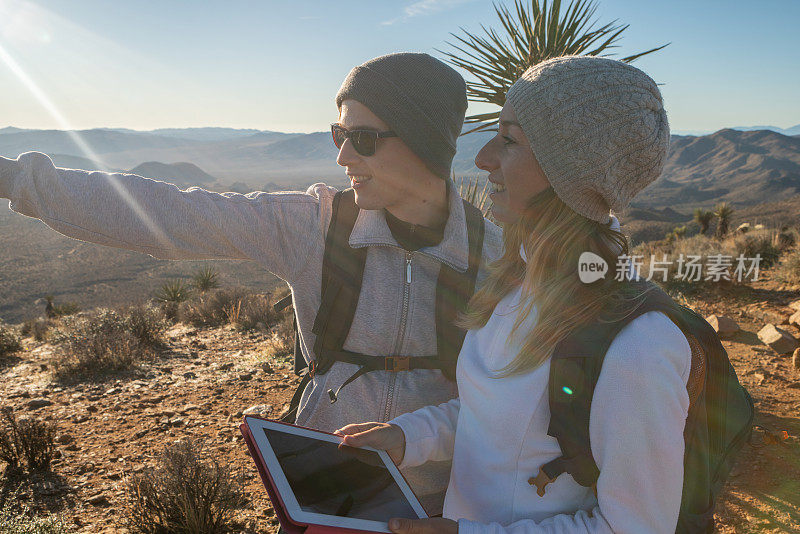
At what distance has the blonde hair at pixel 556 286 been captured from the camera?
3.44ft

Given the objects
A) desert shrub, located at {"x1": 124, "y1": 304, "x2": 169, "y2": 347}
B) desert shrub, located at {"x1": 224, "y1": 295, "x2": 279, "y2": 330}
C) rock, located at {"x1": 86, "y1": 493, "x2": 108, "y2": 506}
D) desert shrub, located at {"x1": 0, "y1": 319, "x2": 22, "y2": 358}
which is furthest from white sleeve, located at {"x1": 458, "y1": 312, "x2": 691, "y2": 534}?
desert shrub, located at {"x1": 0, "y1": 319, "x2": 22, "y2": 358}

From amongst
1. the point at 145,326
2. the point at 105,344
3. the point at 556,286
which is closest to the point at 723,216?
the point at 145,326

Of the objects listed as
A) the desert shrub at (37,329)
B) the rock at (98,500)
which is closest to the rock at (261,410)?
the rock at (98,500)

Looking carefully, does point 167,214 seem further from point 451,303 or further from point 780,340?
point 780,340

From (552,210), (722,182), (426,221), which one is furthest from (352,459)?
(722,182)

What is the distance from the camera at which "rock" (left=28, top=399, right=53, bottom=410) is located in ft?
16.8

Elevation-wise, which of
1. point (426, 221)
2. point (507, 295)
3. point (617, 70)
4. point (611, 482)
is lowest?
point (611, 482)

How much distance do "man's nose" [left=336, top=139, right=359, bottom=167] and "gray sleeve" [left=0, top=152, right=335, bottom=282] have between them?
12 centimetres

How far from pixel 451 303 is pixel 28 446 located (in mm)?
3871

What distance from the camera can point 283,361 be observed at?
637 centimetres

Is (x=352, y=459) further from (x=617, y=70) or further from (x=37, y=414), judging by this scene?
(x=37, y=414)

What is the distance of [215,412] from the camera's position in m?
4.95

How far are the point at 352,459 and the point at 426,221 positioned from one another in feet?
3.02

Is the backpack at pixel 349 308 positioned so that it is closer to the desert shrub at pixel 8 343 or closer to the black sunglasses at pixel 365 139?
the black sunglasses at pixel 365 139
